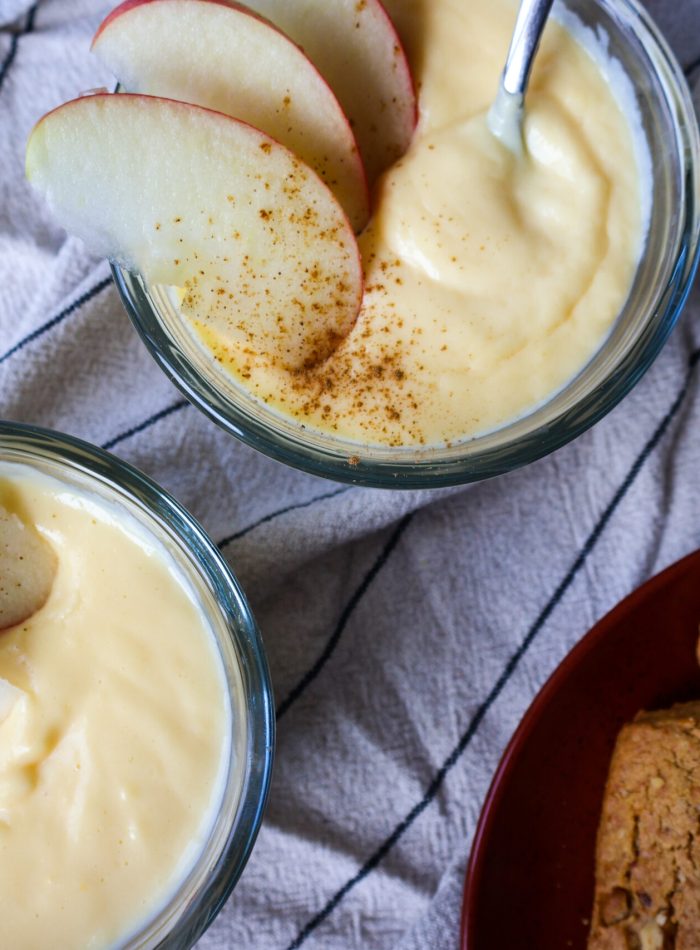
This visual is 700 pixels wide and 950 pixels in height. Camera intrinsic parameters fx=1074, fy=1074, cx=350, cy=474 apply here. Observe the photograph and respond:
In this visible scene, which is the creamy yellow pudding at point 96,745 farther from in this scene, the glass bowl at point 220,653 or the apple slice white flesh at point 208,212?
the apple slice white flesh at point 208,212

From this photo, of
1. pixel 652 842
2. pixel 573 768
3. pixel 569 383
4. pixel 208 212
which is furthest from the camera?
pixel 573 768

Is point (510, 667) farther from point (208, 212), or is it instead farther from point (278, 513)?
point (208, 212)

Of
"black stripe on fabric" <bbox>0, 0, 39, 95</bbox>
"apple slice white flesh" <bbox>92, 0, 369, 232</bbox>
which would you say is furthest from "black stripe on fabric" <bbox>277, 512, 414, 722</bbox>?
"black stripe on fabric" <bbox>0, 0, 39, 95</bbox>

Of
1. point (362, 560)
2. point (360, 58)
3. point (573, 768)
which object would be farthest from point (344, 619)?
point (360, 58)

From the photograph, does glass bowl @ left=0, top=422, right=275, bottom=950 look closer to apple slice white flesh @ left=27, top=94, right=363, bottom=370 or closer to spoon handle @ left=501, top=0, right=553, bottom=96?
apple slice white flesh @ left=27, top=94, right=363, bottom=370

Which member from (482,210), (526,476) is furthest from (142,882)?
(482,210)

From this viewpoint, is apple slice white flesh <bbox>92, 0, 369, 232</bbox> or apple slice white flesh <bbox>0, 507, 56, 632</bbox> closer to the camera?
apple slice white flesh <bbox>92, 0, 369, 232</bbox>
